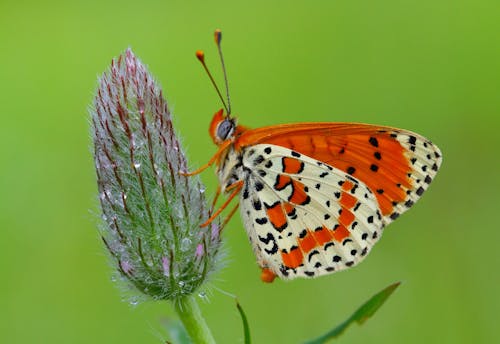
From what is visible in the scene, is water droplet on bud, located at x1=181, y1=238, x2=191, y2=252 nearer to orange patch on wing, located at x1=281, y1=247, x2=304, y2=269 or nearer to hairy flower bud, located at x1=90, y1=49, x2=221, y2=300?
hairy flower bud, located at x1=90, y1=49, x2=221, y2=300

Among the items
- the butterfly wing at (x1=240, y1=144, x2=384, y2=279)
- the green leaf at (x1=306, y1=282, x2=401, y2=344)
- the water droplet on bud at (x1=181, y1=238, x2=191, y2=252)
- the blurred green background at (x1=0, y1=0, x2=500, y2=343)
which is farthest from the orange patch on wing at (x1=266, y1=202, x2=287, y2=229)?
the green leaf at (x1=306, y1=282, x2=401, y2=344)

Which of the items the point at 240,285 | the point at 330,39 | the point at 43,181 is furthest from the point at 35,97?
the point at 240,285

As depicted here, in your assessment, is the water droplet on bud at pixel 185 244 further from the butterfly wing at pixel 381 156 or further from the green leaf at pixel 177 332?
the butterfly wing at pixel 381 156

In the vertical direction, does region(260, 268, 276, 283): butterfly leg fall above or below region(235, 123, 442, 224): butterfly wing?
below

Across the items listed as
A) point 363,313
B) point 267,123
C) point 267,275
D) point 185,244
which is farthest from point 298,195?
point 267,123

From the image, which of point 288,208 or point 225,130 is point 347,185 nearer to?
point 288,208

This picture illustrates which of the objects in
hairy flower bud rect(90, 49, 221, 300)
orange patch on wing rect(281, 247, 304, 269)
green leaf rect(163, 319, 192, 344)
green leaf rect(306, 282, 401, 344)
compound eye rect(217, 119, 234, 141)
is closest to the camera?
green leaf rect(306, 282, 401, 344)

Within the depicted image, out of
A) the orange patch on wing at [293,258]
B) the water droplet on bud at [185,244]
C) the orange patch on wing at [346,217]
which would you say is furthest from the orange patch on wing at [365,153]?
the water droplet on bud at [185,244]
